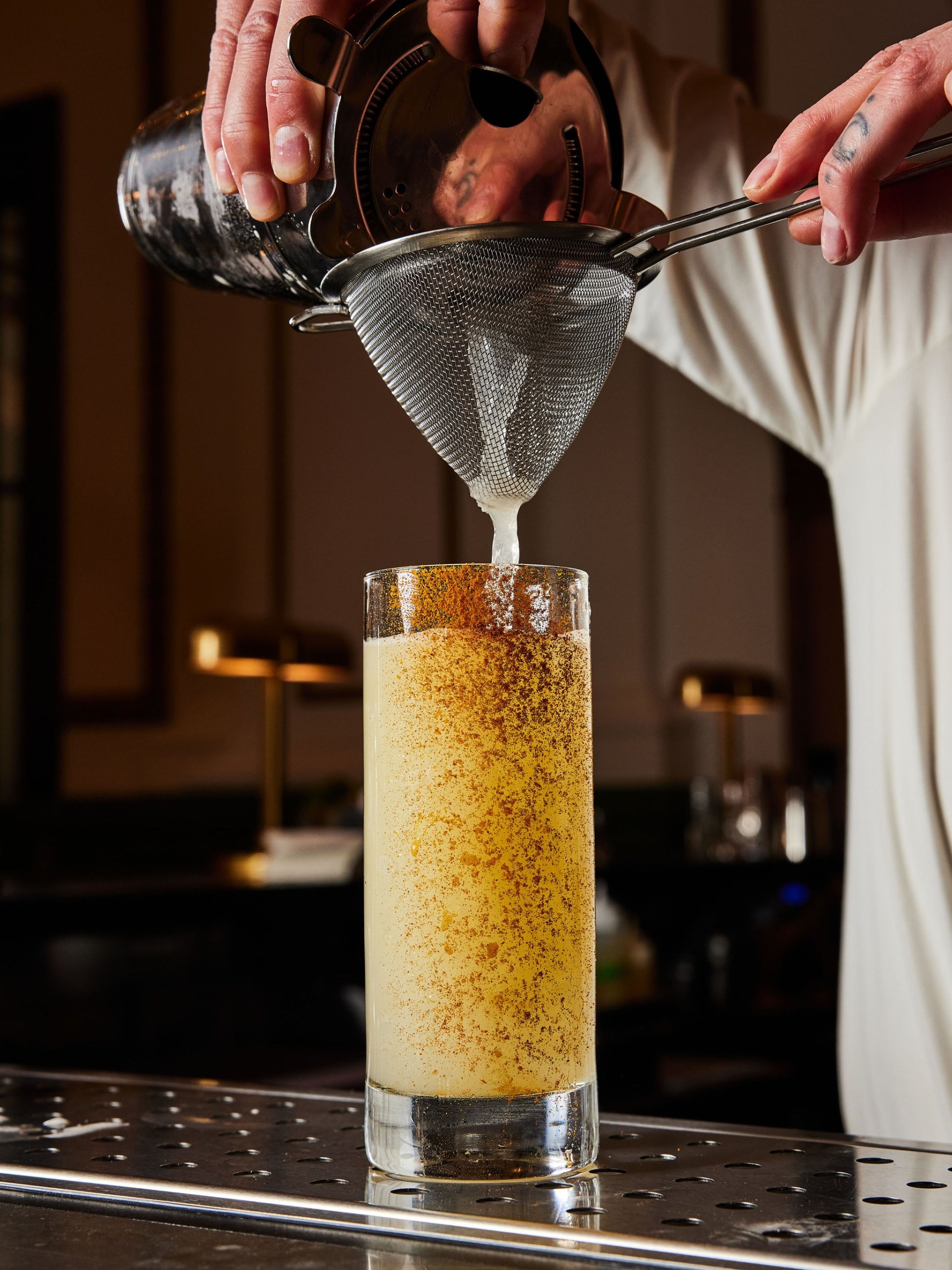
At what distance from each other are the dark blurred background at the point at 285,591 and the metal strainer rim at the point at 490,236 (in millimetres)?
2239

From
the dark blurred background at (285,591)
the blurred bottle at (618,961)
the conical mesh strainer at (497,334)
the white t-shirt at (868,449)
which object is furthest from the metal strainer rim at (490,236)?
the dark blurred background at (285,591)

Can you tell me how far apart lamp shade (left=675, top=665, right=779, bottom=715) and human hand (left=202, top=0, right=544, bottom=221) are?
9.94 ft

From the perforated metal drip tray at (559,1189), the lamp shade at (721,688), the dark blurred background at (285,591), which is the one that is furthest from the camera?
the lamp shade at (721,688)

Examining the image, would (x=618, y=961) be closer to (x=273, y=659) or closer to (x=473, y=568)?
(x=273, y=659)

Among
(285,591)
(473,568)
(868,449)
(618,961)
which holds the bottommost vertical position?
(618,961)

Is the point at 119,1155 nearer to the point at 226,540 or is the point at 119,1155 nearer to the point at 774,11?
the point at 226,540

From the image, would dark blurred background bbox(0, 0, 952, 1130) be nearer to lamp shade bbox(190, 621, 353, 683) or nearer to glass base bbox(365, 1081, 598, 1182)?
lamp shade bbox(190, 621, 353, 683)

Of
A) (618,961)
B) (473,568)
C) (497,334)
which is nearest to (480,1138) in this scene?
(473,568)

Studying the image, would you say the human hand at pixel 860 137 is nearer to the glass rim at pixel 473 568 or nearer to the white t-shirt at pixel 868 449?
the glass rim at pixel 473 568

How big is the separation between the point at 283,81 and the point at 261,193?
5 centimetres

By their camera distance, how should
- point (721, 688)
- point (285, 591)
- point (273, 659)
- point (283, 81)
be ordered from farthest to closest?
1. point (285, 591)
2. point (721, 688)
3. point (273, 659)
4. point (283, 81)

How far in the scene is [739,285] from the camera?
93 centimetres

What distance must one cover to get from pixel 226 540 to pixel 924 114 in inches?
141

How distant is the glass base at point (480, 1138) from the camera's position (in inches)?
21.2
